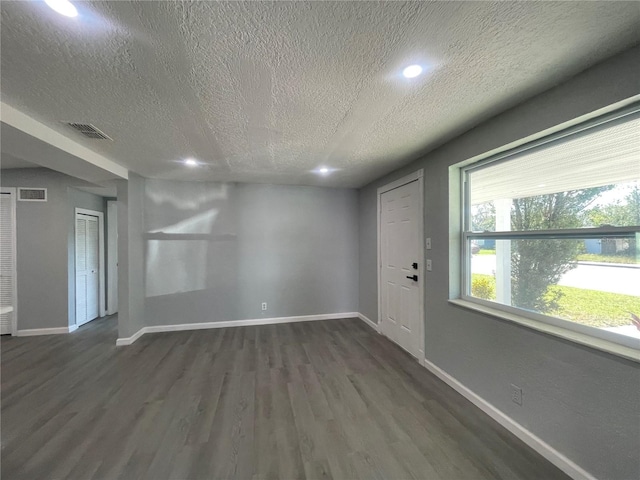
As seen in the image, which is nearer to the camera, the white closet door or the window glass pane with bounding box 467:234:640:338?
the window glass pane with bounding box 467:234:640:338

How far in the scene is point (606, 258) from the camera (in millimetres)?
1411

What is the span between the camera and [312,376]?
2508mm

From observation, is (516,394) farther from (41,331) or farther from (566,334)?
(41,331)

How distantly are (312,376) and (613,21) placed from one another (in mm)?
3064

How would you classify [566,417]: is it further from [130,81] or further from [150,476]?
[130,81]

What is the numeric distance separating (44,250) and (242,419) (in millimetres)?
4043

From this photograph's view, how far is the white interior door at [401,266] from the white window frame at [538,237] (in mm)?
498

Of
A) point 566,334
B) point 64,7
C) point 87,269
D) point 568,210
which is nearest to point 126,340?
point 87,269

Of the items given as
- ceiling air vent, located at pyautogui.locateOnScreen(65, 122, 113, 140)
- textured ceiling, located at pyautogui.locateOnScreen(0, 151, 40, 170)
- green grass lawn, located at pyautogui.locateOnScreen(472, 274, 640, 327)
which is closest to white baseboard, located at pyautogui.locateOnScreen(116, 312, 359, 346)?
ceiling air vent, located at pyautogui.locateOnScreen(65, 122, 113, 140)

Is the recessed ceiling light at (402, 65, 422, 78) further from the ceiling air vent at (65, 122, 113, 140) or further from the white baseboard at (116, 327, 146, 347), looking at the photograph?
the white baseboard at (116, 327, 146, 347)

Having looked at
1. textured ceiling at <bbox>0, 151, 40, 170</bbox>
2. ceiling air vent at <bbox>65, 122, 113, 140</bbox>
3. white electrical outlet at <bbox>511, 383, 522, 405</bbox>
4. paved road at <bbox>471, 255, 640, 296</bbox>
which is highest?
textured ceiling at <bbox>0, 151, 40, 170</bbox>

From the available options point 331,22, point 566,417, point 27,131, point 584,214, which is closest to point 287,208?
point 27,131

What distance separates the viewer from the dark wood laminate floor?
1500 millimetres

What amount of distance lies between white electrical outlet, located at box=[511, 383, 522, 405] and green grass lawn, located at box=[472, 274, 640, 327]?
577 millimetres
